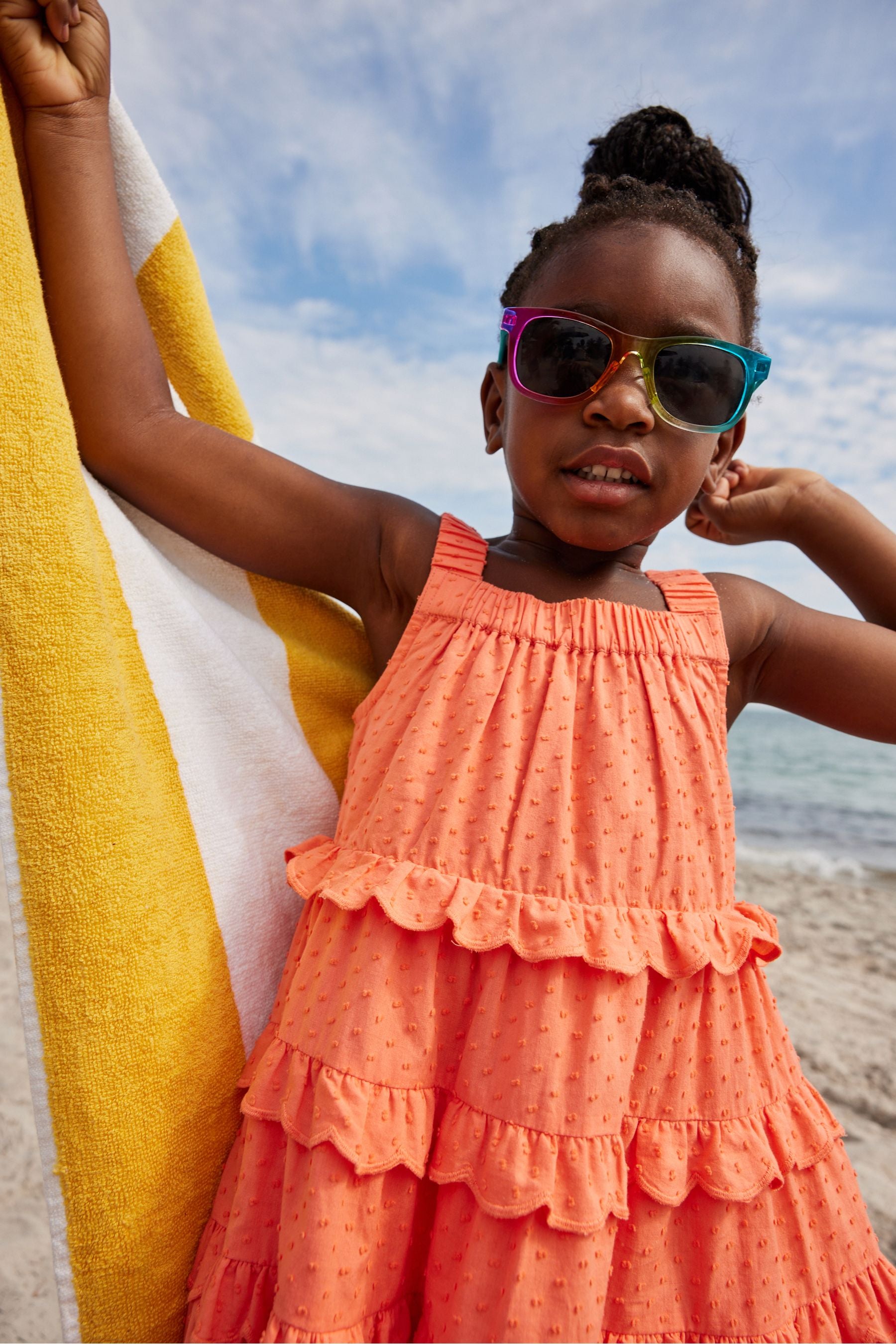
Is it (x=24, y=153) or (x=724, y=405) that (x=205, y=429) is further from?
(x=724, y=405)

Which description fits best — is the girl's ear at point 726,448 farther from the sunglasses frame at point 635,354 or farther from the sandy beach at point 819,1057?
the sandy beach at point 819,1057

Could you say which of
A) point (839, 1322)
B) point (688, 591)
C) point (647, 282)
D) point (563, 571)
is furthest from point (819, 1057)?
point (647, 282)

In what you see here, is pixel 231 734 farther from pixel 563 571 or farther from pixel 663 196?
pixel 663 196

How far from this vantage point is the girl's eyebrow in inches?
54.7

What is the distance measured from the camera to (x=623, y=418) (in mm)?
1355

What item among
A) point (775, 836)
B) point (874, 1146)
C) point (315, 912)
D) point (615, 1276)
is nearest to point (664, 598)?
point (315, 912)

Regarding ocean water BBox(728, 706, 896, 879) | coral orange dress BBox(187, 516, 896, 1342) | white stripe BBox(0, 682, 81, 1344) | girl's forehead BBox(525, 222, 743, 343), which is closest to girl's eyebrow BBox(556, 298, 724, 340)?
girl's forehead BBox(525, 222, 743, 343)

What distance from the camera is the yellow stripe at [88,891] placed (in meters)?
1.07

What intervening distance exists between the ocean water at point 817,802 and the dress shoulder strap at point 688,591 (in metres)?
3.21

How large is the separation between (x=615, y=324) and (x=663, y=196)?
0.34 meters

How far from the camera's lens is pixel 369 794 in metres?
1.32

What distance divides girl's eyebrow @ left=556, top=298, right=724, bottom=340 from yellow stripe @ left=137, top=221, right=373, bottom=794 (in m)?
0.63

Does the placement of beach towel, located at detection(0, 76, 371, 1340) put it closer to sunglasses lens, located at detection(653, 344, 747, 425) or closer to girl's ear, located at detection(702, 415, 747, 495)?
sunglasses lens, located at detection(653, 344, 747, 425)

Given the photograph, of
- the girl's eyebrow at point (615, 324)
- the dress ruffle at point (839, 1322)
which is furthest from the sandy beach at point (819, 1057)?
the girl's eyebrow at point (615, 324)
